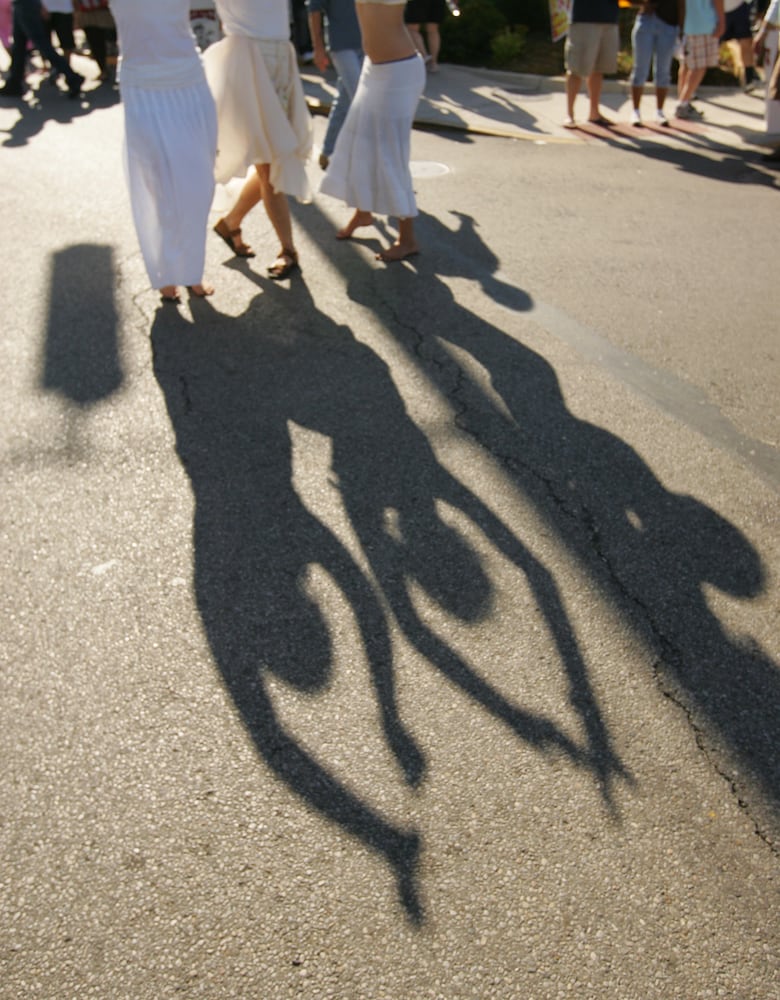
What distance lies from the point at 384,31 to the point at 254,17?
78cm

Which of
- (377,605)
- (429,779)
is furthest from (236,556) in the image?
(429,779)

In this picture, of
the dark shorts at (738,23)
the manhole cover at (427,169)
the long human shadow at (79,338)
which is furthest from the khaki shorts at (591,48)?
the long human shadow at (79,338)

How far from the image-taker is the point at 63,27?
1191 cm

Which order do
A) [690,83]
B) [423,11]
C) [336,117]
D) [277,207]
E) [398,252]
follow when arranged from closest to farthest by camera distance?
[277,207] → [398,252] → [336,117] → [690,83] → [423,11]

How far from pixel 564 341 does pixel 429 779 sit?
10.6 feet

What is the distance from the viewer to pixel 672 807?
2691 mm

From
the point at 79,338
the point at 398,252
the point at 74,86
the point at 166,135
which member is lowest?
the point at 79,338

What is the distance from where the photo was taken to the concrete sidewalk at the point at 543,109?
10.0 m

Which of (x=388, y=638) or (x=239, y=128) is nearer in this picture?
(x=388, y=638)

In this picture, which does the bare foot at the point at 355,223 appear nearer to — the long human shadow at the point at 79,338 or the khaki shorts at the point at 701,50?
the long human shadow at the point at 79,338

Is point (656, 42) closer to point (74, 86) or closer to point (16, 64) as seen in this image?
point (74, 86)

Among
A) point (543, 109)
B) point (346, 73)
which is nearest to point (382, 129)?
point (346, 73)

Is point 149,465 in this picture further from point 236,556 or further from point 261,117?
point 261,117

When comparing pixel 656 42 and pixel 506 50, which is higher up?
pixel 656 42
